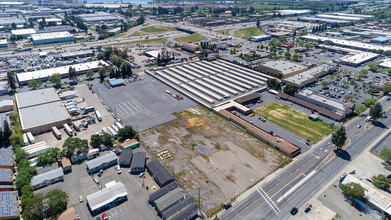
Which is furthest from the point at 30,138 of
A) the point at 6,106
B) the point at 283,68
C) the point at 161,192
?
the point at 283,68

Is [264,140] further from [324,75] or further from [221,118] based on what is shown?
[324,75]

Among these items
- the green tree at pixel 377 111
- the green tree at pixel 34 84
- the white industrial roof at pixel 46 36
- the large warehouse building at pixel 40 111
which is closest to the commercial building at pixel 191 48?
the large warehouse building at pixel 40 111

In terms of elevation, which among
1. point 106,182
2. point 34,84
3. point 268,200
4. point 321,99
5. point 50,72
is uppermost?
point 321,99

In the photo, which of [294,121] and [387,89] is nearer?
[294,121]

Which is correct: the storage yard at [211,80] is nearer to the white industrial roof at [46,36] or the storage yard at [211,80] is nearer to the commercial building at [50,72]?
the commercial building at [50,72]

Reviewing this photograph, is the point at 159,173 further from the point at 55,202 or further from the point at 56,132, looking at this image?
the point at 56,132

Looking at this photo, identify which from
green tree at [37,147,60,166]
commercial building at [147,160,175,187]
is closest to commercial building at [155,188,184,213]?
commercial building at [147,160,175,187]

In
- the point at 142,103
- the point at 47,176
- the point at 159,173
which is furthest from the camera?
the point at 142,103

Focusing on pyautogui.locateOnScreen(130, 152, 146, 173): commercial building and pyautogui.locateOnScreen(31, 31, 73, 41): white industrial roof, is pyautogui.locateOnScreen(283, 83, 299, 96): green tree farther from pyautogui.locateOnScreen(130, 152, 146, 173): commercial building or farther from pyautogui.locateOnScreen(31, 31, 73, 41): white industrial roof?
pyautogui.locateOnScreen(31, 31, 73, 41): white industrial roof
